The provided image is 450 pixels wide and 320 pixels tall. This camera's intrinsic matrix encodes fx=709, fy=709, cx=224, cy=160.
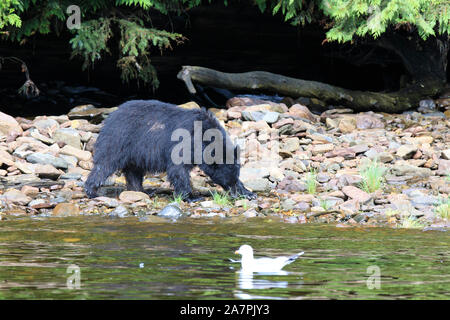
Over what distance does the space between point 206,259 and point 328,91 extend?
9596mm

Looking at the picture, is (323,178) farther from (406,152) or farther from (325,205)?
(406,152)

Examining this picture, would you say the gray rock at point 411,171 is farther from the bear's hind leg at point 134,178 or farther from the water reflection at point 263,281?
the water reflection at point 263,281

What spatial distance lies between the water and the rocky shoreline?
609 mm

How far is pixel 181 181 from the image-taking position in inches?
369

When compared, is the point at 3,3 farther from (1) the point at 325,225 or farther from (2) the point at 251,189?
(1) the point at 325,225

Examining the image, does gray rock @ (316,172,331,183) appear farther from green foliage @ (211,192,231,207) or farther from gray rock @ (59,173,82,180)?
gray rock @ (59,173,82,180)

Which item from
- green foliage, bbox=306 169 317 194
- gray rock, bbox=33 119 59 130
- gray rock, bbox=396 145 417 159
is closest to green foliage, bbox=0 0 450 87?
gray rock, bbox=33 119 59 130

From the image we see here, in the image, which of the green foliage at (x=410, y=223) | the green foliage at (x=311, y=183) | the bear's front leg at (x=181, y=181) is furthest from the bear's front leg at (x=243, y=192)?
the green foliage at (x=410, y=223)

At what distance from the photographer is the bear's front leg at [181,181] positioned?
30.7ft

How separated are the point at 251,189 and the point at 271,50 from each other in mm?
8722

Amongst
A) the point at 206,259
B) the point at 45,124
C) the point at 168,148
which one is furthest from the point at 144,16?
the point at 206,259

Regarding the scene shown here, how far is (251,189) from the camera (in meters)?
9.91

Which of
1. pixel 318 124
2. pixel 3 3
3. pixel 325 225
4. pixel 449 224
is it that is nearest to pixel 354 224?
pixel 325 225

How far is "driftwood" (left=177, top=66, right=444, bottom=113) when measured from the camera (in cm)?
1459
